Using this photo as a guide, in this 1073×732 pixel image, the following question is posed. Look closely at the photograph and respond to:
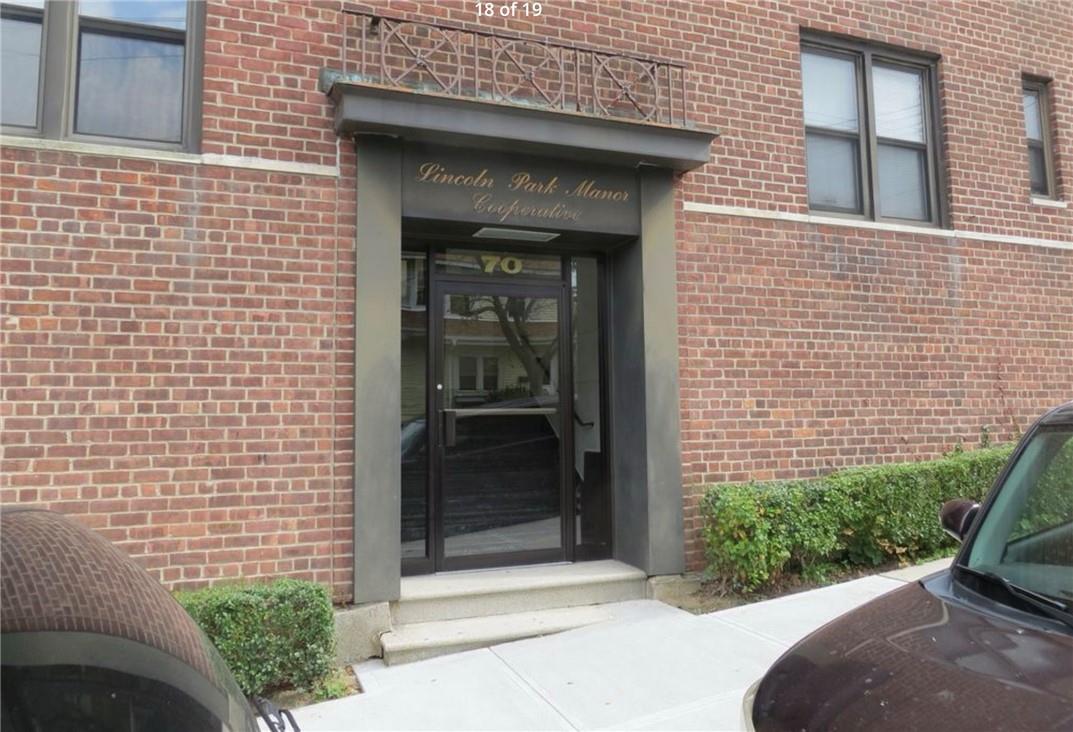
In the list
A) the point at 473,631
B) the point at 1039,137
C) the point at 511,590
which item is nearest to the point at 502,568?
the point at 511,590

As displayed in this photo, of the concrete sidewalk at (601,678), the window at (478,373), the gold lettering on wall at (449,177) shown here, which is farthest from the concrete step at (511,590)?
the gold lettering on wall at (449,177)

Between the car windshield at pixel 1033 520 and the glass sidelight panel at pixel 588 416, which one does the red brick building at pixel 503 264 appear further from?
the car windshield at pixel 1033 520

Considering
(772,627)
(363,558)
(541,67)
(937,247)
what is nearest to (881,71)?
(937,247)

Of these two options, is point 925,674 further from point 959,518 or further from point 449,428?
point 449,428

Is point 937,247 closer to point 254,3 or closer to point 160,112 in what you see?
point 254,3

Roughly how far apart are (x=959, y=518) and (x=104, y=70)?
5.65 m

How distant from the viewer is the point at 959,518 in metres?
2.86

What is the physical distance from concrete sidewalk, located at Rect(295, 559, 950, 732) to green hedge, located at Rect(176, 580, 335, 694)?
0.85ft

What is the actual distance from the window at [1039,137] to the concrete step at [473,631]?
276 inches

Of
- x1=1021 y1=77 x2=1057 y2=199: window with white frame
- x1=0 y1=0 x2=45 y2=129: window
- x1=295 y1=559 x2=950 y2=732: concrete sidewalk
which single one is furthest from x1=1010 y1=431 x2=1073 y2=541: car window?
x1=1021 y1=77 x2=1057 y2=199: window with white frame

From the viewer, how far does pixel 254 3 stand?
5020mm

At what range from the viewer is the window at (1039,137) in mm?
8008

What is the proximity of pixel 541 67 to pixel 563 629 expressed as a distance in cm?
426

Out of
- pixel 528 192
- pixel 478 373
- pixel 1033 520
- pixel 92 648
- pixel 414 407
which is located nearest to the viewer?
pixel 92 648
